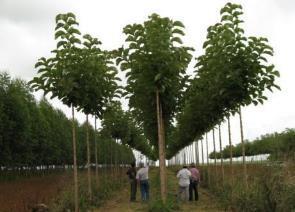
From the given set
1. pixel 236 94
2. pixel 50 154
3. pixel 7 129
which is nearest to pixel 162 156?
pixel 236 94

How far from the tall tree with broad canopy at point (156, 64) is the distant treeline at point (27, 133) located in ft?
65.4

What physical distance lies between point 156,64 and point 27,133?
102ft

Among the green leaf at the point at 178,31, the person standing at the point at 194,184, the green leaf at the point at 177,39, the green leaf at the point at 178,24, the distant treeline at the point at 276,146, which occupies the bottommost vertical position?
the person standing at the point at 194,184

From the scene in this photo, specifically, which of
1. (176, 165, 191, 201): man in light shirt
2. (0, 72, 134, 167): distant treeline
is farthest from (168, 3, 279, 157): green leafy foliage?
(0, 72, 134, 167): distant treeline

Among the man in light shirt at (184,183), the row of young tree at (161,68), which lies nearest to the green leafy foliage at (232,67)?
the row of young tree at (161,68)

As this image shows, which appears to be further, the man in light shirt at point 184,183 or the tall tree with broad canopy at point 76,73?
the man in light shirt at point 184,183

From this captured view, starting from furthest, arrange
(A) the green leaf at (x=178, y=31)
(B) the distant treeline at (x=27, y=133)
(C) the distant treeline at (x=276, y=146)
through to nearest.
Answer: (B) the distant treeline at (x=27, y=133), (A) the green leaf at (x=178, y=31), (C) the distant treeline at (x=276, y=146)

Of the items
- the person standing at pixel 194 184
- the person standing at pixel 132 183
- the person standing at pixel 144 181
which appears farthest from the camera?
the person standing at pixel 132 183

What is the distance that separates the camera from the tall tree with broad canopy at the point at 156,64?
16.2m

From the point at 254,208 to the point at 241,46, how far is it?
5.14 meters

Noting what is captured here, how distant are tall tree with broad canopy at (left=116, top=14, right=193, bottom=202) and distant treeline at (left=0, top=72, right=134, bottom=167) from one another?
19.9m

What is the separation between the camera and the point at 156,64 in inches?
664

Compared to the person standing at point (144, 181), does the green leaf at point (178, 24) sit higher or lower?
higher

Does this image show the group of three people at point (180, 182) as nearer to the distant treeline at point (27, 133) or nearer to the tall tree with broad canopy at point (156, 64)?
the tall tree with broad canopy at point (156, 64)
